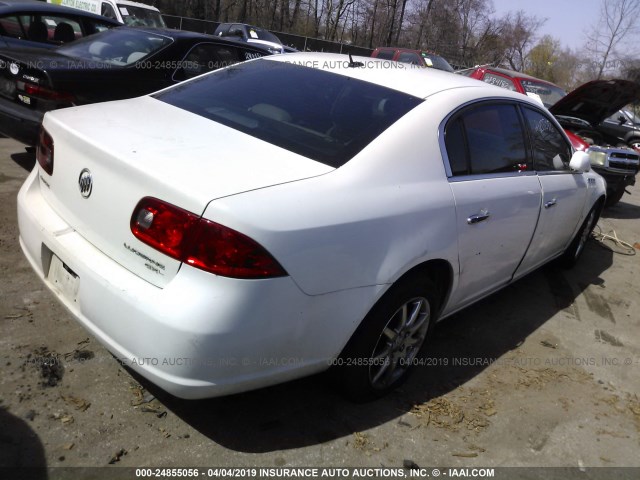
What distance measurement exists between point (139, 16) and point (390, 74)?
43.9 feet

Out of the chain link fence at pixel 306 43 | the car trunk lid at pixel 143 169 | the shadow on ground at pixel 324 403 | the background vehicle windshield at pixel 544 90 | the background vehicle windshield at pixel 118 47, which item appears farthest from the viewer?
the chain link fence at pixel 306 43

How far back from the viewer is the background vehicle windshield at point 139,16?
1407 cm

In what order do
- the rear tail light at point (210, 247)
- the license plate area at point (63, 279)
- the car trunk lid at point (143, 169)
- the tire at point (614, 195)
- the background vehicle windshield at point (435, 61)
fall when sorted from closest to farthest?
the rear tail light at point (210, 247)
the car trunk lid at point (143, 169)
the license plate area at point (63, 279)
the tire at point (614, 195)
the background vehicle windshield at point (435, 61)

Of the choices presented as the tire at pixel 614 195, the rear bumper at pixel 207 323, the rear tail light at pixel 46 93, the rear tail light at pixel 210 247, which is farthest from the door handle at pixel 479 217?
the tire at pixel 614 195

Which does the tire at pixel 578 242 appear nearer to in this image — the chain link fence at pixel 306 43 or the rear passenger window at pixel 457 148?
the rear passenger window at pixel 457 148

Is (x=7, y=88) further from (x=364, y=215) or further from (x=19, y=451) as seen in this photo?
(x=364, y=215)

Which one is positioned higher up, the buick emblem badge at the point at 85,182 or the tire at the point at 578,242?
the buick emblem badge at the point at 85,182

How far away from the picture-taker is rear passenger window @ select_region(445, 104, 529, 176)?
285cm

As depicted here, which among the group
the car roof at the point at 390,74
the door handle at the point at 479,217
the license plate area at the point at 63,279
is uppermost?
the car roof at the point at 390,74

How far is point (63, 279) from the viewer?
232 cm

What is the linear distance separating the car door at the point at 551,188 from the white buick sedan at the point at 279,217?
0.30m

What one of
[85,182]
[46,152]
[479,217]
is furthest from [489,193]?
[46,152]

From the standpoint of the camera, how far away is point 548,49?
45.4 meters

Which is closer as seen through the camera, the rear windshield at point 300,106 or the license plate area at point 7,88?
the rear windshield at point 300,106
